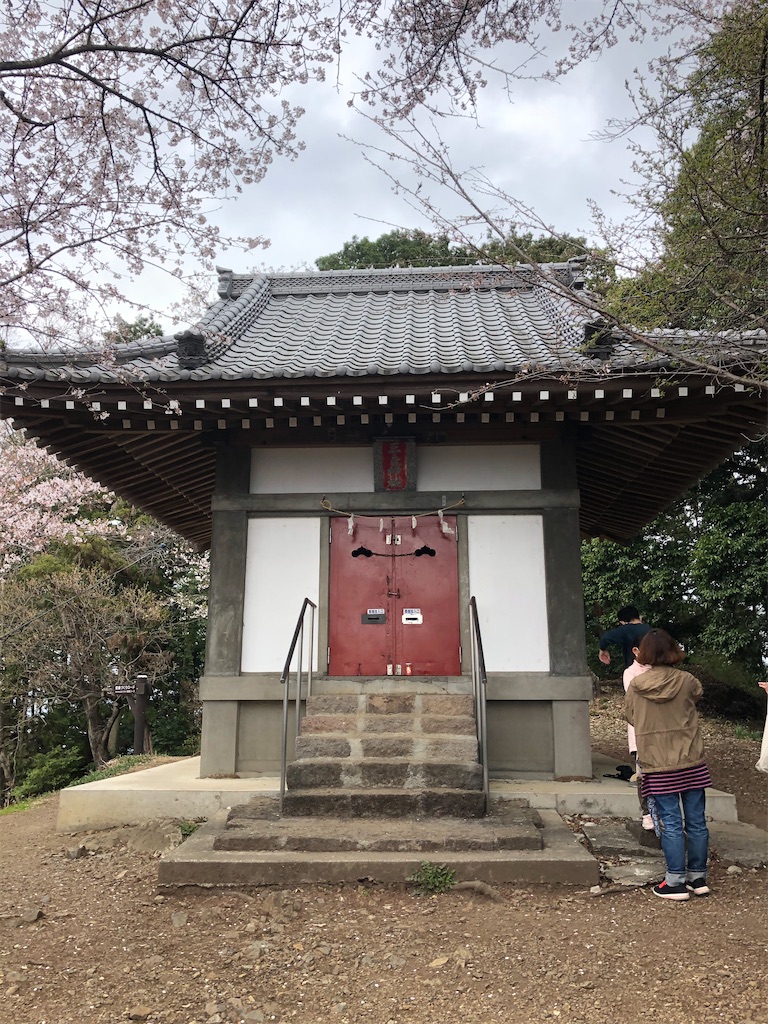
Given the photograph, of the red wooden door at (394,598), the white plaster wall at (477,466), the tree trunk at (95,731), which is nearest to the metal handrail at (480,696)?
the red wooden door at (394,598)

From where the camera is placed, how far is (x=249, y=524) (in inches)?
298

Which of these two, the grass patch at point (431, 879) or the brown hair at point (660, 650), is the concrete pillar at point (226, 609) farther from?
the brown hair at point (660, 650)

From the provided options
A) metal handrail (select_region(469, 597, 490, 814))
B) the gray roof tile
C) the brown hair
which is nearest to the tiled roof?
the gray roof tile

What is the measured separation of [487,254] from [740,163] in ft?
6.62

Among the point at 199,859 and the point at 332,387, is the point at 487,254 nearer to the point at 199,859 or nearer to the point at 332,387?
the point at 332,387

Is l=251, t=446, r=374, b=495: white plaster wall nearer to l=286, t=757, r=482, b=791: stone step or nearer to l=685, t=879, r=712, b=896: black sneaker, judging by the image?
l=286, t=757, r=482, b=791: stone step

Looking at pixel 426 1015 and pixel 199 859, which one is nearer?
pixel 426 1015

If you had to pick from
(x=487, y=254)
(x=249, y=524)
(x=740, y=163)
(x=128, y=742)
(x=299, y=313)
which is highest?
(x=299, y=313)

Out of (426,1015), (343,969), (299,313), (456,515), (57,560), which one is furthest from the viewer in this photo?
(57,560)

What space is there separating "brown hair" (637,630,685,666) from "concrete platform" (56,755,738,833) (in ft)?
7.19

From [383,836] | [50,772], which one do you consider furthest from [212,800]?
[50,772]

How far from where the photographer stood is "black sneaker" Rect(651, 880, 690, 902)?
4480mm

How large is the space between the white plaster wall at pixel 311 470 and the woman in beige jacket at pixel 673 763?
149 inches

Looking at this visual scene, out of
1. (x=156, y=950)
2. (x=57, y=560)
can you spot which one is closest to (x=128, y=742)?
(x=57, y=560)
